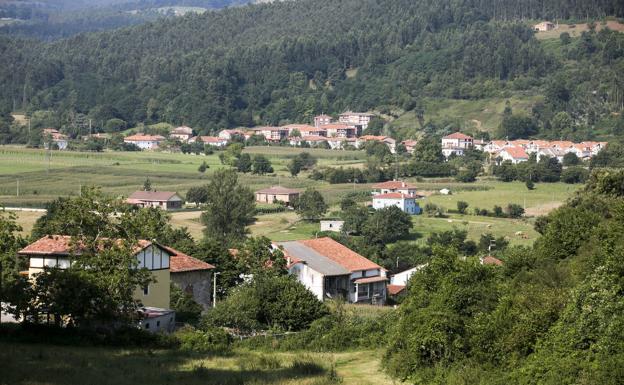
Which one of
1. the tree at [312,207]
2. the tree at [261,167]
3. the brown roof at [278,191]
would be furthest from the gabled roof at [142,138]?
the tree at [312,207]

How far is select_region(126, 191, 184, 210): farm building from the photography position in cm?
6431

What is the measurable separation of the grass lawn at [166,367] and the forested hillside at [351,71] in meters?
89.9

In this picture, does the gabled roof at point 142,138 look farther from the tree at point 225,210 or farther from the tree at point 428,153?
the tree at point 225,210

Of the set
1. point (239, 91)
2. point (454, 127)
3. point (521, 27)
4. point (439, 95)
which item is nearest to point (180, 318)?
point (454, 127)

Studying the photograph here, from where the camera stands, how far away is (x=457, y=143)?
345 feet

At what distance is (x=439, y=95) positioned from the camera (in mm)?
131125

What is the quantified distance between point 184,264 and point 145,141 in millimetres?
81610

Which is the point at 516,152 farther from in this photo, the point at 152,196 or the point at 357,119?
the point at 152,196

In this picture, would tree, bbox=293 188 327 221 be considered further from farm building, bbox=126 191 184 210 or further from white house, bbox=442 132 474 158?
white house, bbox=442 132 474 158

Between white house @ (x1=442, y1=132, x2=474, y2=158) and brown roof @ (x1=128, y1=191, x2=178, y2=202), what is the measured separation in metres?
41.2

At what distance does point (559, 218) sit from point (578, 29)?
127 meters

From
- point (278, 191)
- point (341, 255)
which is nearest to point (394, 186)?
point (278, 191)

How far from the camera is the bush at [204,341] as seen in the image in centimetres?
2323

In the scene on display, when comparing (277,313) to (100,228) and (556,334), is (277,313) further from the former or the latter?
(556,334)
